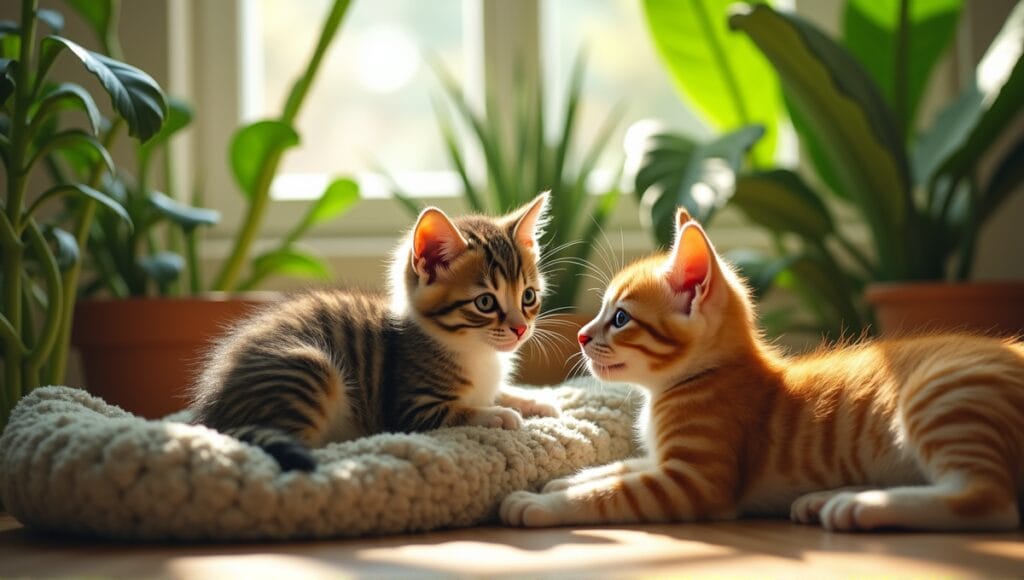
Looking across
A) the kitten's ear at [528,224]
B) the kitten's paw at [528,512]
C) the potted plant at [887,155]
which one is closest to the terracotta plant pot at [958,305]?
the potted plant at [887,155]

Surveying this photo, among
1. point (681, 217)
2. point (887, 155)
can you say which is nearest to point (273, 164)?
point (681, 217)

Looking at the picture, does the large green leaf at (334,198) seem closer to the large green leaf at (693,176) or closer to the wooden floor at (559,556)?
the large green leaf at (693,176)

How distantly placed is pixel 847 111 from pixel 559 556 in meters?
1.47

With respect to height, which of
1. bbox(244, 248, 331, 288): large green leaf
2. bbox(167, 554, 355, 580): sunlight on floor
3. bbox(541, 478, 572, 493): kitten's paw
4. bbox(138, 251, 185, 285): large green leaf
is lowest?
bbox(541, 478, 572, 493): kitten's paw

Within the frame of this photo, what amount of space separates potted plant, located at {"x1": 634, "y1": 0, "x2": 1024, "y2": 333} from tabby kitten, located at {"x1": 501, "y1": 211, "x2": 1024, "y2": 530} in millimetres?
624

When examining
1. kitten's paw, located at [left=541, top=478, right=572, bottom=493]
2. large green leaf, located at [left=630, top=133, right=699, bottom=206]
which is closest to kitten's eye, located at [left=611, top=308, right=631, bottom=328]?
kitten's paw, located at [left=541, top=478, right=572, bottom=493]

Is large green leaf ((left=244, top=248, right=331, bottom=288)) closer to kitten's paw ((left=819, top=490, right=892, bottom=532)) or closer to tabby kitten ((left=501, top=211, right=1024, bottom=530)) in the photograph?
tabby kitten ((left=501, top=211, right=1024, bottom=530))

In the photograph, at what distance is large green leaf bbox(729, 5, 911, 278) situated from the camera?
216cm

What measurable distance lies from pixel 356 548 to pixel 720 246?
2.08 m

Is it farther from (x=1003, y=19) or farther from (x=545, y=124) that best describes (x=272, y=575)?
(x=1003, y=19)

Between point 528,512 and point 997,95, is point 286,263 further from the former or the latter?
point 997,95

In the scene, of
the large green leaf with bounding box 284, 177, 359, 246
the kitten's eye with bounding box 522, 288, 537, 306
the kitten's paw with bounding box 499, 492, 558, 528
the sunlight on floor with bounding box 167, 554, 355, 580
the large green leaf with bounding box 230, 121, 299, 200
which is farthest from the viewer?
the large green leaf with bounding box 284, 177, 359, 246

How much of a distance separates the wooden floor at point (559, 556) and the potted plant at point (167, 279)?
89 cm

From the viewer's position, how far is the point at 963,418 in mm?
1272
